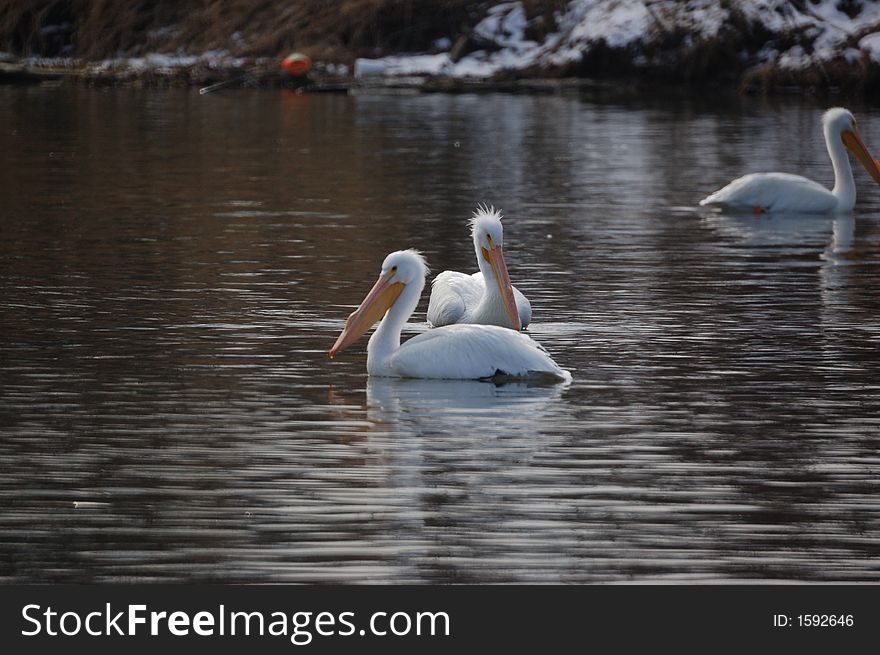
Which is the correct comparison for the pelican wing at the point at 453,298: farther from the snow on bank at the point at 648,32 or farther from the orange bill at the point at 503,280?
the snow on bank at the point at 648,32

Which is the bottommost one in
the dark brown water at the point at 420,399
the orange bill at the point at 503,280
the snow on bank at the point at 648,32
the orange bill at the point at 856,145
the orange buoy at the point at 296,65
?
the dark brown water at the point at 420,399

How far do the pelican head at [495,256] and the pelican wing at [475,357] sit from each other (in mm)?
900

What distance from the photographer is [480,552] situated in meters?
6.02

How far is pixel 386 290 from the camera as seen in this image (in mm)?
9320

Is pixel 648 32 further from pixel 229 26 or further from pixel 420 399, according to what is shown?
pixel 420 399


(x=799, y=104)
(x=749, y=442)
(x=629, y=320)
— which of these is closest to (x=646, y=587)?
(x=749, y=442)

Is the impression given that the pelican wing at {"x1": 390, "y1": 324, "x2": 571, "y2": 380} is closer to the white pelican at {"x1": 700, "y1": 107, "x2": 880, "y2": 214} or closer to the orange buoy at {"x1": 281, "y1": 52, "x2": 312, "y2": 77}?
the white pelican at {"x1": 700, "y1": 107, "x2": 880, "y2": 214}

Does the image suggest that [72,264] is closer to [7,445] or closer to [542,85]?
[7,445]

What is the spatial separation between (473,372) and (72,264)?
4819 mm

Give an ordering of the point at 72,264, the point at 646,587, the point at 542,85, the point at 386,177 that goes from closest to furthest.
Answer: the point at 646,587
the point at 72,264
the point at 386,177
the point at 542,85

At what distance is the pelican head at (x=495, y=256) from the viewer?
9797mm

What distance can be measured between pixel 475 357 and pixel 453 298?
5.46ft

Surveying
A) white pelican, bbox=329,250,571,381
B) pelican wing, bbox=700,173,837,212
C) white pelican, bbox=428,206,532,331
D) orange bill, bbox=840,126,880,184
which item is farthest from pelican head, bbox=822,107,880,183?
white pelican, bbox=329,250,571,381

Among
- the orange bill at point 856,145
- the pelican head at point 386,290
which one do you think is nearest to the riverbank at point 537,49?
the orange bill at point 856,145
